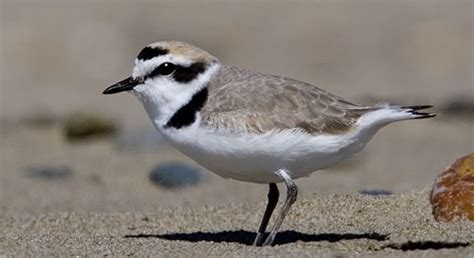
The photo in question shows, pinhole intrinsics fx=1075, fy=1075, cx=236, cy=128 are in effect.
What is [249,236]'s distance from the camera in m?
5.75

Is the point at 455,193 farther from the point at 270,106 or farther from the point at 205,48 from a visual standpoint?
the point at 205,48

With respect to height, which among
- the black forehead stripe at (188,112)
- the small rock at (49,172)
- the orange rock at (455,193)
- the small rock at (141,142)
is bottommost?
the small rock at (49,172)

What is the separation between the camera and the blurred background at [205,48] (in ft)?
Answer: 27.7

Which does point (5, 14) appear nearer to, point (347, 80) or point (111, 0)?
point (111, 0)

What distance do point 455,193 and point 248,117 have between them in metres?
1.19

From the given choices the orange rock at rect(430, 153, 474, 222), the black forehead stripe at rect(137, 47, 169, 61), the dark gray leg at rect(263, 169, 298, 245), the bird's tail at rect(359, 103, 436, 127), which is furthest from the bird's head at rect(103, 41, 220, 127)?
the orange rock at rect(430, 153, 474, 222)

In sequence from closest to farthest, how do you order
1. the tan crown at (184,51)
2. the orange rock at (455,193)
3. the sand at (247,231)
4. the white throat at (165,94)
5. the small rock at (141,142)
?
the sand at (247,231) < the white throat at (165,94) < the tan crown at (184,51) < the orange rock at (455,193) < the small rock at (141,142)

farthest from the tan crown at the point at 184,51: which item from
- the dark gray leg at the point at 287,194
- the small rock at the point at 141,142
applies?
the small rock at the point at 141,142

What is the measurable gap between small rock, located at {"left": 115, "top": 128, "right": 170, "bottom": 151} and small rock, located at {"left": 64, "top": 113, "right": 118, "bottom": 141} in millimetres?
233

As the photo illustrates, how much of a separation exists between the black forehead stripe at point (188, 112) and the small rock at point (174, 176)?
3.11 metres

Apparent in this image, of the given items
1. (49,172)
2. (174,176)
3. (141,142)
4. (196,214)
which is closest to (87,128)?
(141,142)

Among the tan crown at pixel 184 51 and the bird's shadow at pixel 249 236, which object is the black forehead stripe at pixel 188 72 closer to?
the tan crown at pixel 184 51

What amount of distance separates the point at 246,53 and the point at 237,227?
841 cm

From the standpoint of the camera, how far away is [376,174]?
8.85 meters
